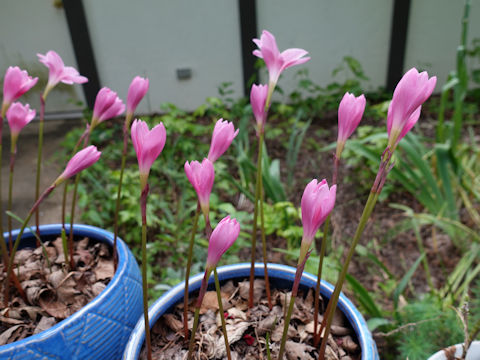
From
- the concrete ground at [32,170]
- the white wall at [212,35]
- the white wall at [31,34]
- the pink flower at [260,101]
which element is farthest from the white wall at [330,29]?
the pink flower at [260,101]

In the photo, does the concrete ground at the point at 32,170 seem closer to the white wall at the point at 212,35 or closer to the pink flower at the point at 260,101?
the white wall at the point at 212,35

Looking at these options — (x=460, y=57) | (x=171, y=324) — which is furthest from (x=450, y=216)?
(x=171, y=324)

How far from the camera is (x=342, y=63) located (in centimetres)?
299

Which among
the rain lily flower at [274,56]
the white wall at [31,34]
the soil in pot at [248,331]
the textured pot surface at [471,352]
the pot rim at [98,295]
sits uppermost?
the rain lily flower at [274,56]

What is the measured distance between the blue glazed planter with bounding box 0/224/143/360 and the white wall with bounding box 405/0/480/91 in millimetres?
2859

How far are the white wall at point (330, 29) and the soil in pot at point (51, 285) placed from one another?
2.49 m

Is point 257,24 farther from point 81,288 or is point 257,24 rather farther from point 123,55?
point 81,288

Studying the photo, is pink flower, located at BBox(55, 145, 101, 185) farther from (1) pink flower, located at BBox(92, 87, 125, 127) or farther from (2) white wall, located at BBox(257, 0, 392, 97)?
(2) white wall, located at BBox(257, 0, 392, 97)

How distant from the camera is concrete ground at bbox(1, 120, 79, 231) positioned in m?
1.83

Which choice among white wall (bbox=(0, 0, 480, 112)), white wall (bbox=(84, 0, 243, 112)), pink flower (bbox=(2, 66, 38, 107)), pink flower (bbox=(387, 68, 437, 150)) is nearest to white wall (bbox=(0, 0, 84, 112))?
white wall (bbox=(0, 0, 480, 112))

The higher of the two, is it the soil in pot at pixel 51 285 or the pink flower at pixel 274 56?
the pink flower at pixel 274 56

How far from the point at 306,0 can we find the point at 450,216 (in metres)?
2.12

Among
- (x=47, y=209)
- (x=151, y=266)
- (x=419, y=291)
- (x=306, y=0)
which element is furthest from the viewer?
(x=306, y=0)

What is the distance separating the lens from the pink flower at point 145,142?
1.25 ft
